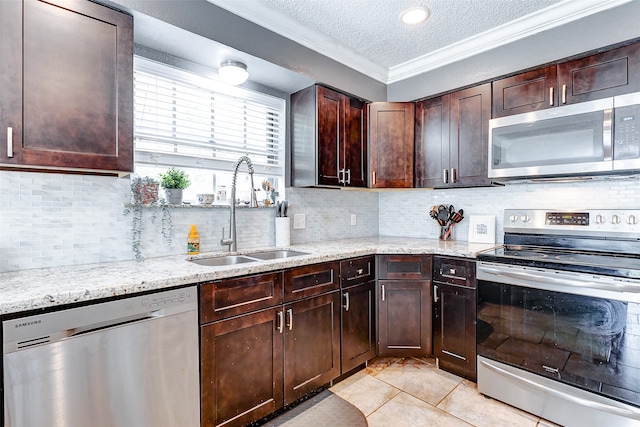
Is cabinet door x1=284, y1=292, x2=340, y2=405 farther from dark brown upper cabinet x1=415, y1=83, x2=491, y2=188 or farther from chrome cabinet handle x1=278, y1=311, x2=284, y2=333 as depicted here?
dark brown upper cabinet x1=415, y1=83, x2=491, y2=188

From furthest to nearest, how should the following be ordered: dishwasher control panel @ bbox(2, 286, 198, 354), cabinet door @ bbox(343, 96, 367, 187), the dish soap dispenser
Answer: cabinet door @ bbox(343, 96, 367, 187) < the dish soap dispenser < dishwasher control panel @ bbox(2, 286, 198, 354)

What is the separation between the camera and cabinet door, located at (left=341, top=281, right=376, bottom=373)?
2242mm

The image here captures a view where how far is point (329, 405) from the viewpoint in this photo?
2008 mm

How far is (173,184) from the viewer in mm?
1976

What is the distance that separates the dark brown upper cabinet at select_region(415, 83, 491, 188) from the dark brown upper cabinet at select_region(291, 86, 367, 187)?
0.54 meters

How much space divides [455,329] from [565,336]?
25.7 inches

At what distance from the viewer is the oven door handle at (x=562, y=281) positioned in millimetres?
1613

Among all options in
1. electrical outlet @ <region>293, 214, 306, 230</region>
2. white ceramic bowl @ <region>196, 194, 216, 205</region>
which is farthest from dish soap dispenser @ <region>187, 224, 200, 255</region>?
electrical outlet @ <region>293, 214, 306, 230</region>

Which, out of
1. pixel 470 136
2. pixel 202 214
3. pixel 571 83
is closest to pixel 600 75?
pixel 571 83

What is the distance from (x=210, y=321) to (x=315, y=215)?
1517 mm

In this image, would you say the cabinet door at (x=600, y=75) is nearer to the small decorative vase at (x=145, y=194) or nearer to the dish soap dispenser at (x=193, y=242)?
the dish soap dispenser at (x=193, y=242)

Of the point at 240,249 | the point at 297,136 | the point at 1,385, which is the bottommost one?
the point at 1,385

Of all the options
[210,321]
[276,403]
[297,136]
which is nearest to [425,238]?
[297,136]

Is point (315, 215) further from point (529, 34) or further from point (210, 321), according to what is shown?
point (529, 34)
